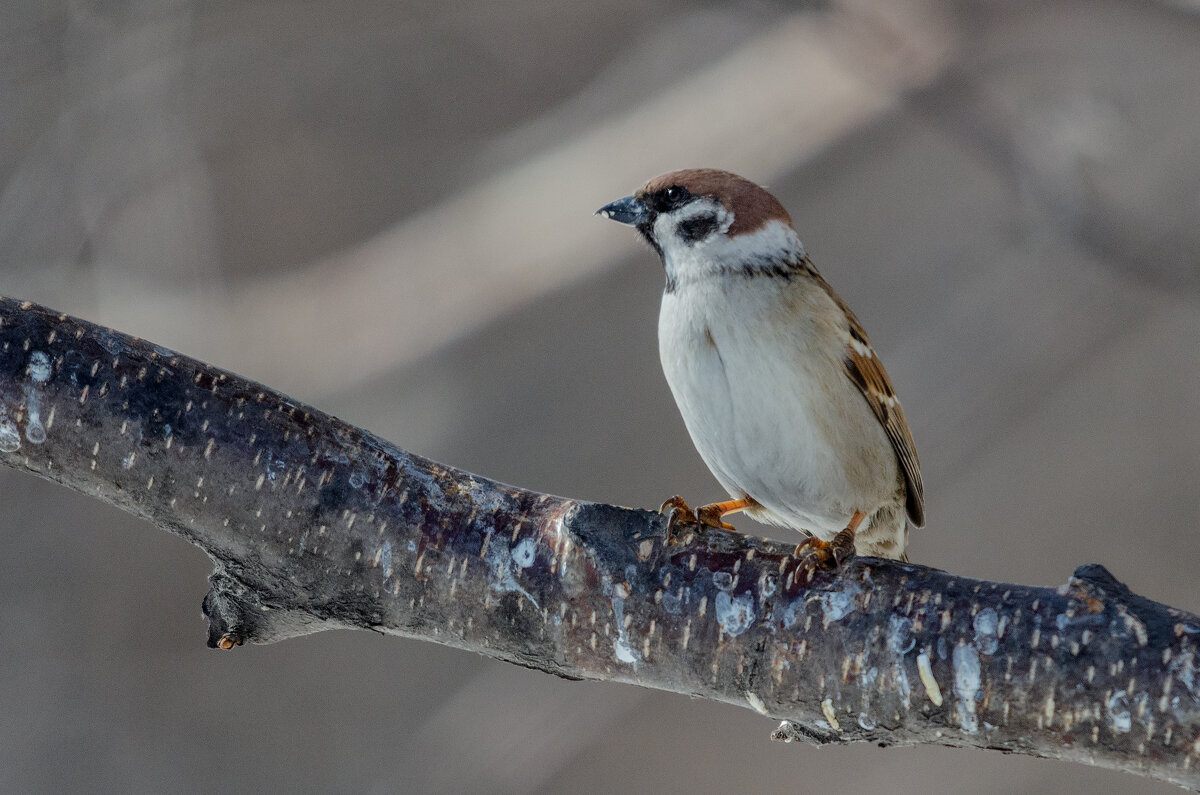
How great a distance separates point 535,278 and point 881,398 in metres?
2.28

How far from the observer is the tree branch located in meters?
1.29

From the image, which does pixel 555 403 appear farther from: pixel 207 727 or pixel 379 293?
pixel 207 727

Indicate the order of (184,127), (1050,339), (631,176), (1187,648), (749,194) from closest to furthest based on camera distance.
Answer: (1187,648), (749,194), (631,176), (184,127), (1050,339)

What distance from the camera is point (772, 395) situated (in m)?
1.76

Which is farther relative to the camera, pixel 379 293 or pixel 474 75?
pixel 474 75

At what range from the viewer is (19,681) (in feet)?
14.3

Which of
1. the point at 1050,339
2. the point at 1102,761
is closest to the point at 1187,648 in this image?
the point at 1102,761

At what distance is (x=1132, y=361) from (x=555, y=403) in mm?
2659

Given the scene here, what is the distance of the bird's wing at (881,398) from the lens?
187 cm

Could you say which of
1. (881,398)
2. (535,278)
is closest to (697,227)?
(881,398)

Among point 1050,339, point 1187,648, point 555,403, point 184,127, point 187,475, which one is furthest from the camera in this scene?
point 555,403

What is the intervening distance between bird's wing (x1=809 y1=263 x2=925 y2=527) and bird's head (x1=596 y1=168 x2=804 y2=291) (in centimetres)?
14

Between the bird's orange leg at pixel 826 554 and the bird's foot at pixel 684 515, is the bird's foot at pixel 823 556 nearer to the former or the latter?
the bird's orange leg at pixel 826 554

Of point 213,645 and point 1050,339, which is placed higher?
point 1050,339
